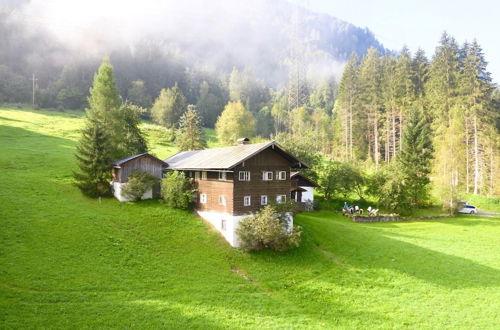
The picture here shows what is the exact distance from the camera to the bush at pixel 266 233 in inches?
1248

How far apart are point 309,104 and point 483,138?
10220 cm

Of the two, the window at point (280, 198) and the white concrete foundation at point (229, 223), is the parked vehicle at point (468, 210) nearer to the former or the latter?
the window at point (280, 198)

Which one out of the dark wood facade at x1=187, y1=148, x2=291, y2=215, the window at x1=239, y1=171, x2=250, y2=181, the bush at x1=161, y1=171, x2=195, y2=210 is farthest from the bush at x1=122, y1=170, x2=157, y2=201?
the window at x1=239, y1=171, x2=250, y2=181

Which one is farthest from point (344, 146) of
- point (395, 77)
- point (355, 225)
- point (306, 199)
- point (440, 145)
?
point (355, 225)

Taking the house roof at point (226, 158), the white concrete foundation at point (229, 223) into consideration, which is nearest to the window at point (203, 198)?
the white concrete foundation at point (229, 223)

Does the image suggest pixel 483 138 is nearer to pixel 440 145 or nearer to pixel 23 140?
pixel 440 145

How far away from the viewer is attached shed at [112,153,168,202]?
40.6 m

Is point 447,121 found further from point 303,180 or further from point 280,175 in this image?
point 280,175

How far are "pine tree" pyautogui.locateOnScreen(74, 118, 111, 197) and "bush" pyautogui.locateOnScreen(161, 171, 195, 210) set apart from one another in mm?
7814

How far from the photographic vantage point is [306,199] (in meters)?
54.3

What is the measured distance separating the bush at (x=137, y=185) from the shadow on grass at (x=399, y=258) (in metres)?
18.4

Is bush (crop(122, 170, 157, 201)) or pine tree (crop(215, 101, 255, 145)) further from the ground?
pine tree (crop(215, 101, 255, 145))

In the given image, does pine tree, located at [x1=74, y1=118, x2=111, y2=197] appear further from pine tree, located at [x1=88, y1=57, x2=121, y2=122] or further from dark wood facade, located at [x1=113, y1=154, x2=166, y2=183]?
pine tree, located at [x1=88, y1=57, x2=121, y2=122]

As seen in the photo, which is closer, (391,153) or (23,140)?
(23,140)
